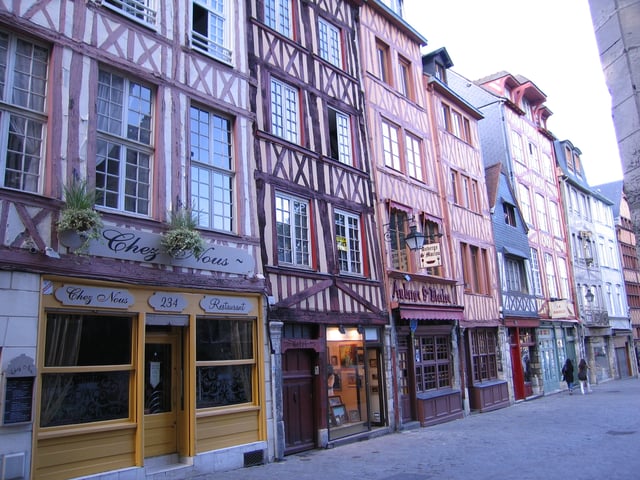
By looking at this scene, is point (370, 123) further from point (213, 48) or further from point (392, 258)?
point (213, 48)

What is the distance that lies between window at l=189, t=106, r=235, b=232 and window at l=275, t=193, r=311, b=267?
1330 millimetres

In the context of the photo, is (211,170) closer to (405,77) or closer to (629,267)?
(405,77)

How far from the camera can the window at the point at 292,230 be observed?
1035cm

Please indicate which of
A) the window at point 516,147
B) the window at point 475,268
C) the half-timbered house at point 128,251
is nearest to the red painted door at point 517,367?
the window at point 475,268

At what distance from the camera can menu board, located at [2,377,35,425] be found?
5.88m

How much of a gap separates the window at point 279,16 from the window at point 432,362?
25.7ft

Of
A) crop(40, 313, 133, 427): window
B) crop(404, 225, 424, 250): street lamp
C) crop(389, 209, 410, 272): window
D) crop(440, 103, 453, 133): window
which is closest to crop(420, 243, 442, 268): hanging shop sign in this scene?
crop(389, 209, 410, 272): window

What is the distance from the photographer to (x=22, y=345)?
20.2ft

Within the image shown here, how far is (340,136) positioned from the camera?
42.0 ft

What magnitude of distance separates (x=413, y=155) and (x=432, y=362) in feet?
18.8

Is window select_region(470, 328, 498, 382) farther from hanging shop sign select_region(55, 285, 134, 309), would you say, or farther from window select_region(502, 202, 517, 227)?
hanging shop sign select_region(55, 285, 134, 309)

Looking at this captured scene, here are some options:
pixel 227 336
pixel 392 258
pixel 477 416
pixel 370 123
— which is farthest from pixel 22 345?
pixel 477 416

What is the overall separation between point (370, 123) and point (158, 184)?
714 centimetres

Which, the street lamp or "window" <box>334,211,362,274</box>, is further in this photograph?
the street lamp
